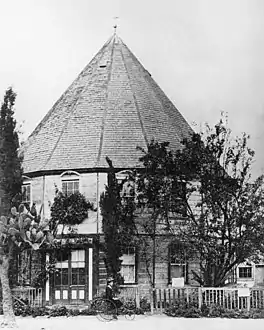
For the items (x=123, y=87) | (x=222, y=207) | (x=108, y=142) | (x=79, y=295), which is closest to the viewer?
(x=222, y=207)

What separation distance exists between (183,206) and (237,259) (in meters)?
2.81

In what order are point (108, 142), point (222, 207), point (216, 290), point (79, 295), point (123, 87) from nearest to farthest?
point (216, 290)
point (222, 207)
point (79, 295)
point (108, 142)
point (123, 87)

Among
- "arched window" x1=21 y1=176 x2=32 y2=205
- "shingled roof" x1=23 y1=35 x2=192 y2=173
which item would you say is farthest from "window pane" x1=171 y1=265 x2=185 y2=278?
"arched window" x1=21 y1=176 x2=32 y2=205

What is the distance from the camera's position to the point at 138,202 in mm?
27984

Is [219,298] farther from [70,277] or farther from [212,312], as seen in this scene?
[70,277]

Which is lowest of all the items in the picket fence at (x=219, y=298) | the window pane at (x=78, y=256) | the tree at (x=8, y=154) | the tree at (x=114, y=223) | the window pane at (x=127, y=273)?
the picket fence at (x=219, y=298)

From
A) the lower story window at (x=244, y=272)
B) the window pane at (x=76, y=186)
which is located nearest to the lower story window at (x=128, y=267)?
the window pane at (x=76, y=186)

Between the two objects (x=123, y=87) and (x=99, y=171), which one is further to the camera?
(x=123, y=87)

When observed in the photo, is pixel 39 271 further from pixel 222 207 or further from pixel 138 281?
pixel 222 207

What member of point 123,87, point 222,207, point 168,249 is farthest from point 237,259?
point 123,87

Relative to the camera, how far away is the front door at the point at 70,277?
95.4 ft

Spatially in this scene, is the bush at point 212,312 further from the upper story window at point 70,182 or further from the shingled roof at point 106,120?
the shingled roof at point 106,120

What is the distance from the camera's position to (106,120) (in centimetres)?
3209

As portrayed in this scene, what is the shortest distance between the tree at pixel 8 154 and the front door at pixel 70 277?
11.6ft
